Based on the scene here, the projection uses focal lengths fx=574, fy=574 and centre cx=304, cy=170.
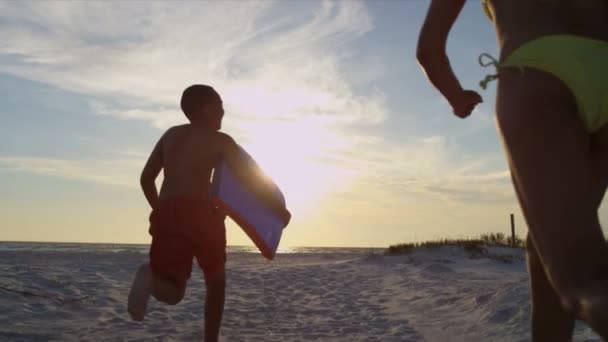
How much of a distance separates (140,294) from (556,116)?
2.98 m

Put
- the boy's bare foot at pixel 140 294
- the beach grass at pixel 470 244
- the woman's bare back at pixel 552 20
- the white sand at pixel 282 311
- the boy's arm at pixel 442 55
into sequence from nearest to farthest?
the woman's bare back at pixel 552 20 → the boy's arm at pixel 442 55 → the boy's bare foot at pixel 140 294 → the white sand at pixel 282 311 → the beach grass at pixel 470 244

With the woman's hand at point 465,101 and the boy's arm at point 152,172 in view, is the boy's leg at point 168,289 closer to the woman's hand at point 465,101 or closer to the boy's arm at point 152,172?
the boy's arm at point 152,172

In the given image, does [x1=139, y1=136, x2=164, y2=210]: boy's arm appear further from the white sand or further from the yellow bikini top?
the yellow bikini top

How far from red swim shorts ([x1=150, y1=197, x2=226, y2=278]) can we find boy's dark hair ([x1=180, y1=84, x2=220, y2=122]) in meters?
0.66

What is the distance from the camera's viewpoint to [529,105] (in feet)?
4.55

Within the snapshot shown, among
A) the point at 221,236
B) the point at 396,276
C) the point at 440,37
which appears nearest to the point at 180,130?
the point at 221,236

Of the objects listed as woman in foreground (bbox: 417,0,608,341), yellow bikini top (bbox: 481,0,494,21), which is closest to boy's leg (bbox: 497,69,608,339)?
woman in foreground (bbox: 417,0,608,341)

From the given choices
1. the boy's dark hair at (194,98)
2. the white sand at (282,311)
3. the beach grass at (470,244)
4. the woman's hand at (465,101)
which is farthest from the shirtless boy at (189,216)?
the beach grass at (470,244)

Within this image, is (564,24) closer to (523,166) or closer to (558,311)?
(523,166)

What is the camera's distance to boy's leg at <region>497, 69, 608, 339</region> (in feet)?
3.93

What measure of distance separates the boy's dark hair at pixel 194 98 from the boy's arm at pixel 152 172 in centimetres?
33

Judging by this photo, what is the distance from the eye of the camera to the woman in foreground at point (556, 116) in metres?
1.22

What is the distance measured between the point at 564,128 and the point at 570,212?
0.21 metres

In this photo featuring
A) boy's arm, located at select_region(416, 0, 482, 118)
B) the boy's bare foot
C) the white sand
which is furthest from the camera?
the white sand
